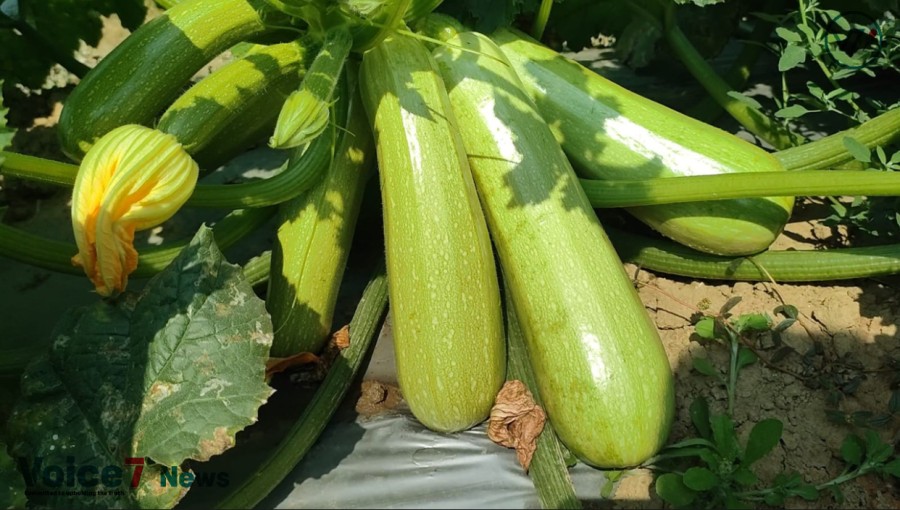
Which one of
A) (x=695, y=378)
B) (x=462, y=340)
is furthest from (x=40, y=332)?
(x=695, y=378)

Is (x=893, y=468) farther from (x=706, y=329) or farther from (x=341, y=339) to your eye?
(x=341, y=339)

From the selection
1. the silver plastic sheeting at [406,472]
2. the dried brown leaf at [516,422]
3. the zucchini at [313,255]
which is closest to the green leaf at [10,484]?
the silver plastic sheeting at [406,472]

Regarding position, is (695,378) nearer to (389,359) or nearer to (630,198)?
(630,198)

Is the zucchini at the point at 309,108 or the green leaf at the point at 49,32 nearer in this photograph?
the zucchini at the point at 309,108

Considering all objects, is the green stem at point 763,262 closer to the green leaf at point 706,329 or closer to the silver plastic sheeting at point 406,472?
the green leaf at point 706,329

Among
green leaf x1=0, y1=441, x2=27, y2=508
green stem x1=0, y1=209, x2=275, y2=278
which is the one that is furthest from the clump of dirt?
green leaf x1=0, y1=441, x2=27, y2=508

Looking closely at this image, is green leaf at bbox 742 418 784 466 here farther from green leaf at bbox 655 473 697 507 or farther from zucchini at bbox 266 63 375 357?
zucchini at bbox 266 63 375 357

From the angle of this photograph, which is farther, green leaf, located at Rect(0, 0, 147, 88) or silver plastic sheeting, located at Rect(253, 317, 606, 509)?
green leaf, located at Rect(0, 0, 147, 88)
